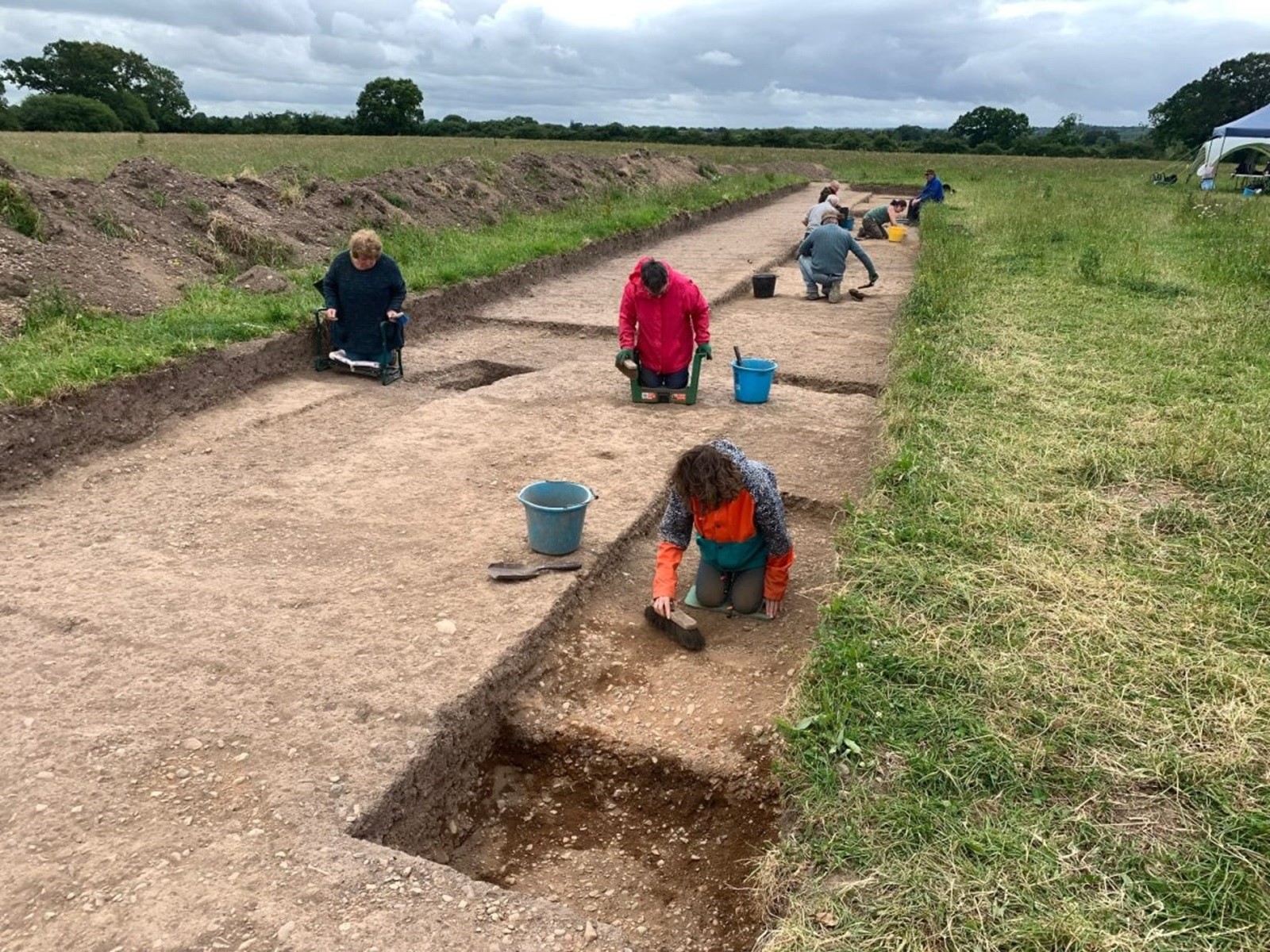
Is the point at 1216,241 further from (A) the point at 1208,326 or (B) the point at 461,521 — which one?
(B) the point at 461,521

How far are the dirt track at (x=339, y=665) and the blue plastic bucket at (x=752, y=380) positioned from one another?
0.28 metres

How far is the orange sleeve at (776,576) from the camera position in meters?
4.09

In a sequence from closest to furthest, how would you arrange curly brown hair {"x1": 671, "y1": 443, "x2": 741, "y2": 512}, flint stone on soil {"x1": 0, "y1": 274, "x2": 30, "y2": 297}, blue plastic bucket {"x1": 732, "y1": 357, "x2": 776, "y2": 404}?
curly brown hair {"x1": 671, "y1": 443, "x2": 741, "y2": 512}
blue plastic bucket {"x1": 732, "y1": 357, "x2": 776, "y2": 404}
flint stone on soil {"x1": 0, "y1": 274, "x2": 30, "y2": 297}

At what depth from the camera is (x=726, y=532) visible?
404cm

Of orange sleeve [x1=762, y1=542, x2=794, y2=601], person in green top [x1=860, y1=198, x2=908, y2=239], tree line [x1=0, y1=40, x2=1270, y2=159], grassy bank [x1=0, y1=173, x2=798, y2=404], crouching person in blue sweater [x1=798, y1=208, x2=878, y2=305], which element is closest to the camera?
orange sleeve [x1=762, y1=542, x2=794, y2=601]

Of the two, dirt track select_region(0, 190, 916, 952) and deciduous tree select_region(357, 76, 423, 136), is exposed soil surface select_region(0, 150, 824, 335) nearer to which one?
dirt track select_region(0, 190, 916, 952)

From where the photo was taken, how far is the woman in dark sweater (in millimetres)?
7559

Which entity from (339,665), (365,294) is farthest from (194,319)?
(339,665)

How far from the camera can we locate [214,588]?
4227 mm

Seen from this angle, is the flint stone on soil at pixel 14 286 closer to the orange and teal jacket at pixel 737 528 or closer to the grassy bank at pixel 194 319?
the grassy bank at pixel 194 319

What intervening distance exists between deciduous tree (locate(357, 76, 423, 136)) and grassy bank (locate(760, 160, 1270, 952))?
67097 millimetres

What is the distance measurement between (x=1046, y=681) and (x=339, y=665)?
8.92 feet

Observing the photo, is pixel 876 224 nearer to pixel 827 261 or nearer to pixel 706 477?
pixel 827 261

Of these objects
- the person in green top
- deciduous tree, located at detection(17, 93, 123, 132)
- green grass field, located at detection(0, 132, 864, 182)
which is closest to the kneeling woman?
green grass field, located at detection(0, 132, 864, 182)
